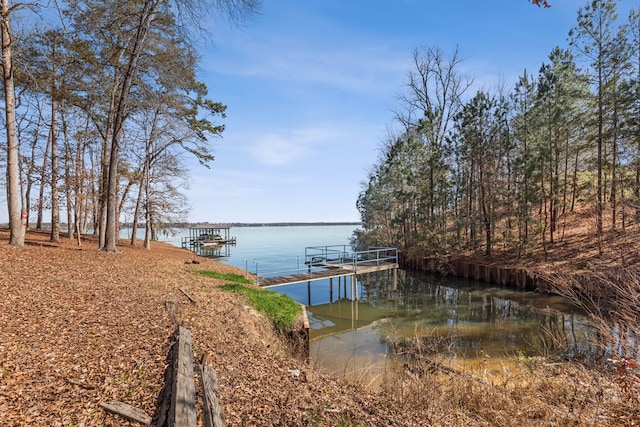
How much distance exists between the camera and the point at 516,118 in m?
21.6

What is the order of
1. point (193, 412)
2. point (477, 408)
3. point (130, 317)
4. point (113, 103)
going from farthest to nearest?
1. point (113, 103)
2. point (130, 317)
3. point (477, 408)
4. point (193, 412)

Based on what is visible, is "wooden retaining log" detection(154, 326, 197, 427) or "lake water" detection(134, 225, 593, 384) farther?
"lake water" detection(134, 225, 593, 384)

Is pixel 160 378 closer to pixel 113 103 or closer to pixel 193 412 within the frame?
pixel 193 412

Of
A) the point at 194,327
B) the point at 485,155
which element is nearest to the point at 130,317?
the point at 194,327

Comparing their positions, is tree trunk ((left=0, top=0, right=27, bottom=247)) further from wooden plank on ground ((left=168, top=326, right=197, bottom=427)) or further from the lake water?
wooden plank on ground ((left=168, top=326, right=197, bottom=427))

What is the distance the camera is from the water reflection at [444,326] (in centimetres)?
841

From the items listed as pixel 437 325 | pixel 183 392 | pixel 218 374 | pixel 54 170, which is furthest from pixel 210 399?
pixel 54 170

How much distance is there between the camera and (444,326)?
11383mm

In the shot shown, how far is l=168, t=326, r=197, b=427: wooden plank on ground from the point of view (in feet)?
9.07

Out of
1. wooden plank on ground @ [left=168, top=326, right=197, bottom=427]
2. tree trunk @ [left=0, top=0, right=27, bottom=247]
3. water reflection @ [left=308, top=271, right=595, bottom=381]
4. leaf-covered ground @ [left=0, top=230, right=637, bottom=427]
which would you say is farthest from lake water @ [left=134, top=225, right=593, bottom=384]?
tree trunk @ [left=0, top=0, right=27, bottom=247]

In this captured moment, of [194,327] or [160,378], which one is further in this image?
A: [194,327]

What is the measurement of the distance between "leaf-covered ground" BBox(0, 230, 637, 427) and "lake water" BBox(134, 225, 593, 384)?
134 cm

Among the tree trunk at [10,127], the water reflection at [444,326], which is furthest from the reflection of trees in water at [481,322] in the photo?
the tree trunk at [10,127]

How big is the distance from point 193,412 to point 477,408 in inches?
160
